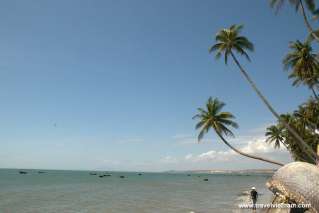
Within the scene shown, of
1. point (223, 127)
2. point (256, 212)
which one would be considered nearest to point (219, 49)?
point (223, 127)

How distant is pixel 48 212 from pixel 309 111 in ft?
120

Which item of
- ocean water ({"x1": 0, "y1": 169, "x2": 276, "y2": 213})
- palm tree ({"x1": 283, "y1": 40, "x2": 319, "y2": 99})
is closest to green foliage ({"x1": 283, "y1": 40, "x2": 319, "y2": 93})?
palm tree ({"x1": 283, "y1": 40, "x2": 319, "y2": 99})

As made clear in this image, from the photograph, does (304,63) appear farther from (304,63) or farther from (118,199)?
(118,199)

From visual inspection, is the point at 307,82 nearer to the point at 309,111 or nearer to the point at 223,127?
the point at 309,111

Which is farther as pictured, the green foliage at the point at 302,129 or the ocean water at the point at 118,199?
the green foliage at the point at 302,129

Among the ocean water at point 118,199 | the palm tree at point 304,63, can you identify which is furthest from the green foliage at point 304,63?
the ocean water at point 118,199

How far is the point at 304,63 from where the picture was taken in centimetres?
3800

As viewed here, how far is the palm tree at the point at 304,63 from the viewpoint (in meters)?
38.0

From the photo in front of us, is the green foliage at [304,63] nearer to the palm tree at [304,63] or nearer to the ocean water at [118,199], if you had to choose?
the palm tree at [304,63]

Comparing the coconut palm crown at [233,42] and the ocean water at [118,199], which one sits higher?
the coconut palm crown at [233,42]

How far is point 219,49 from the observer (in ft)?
121

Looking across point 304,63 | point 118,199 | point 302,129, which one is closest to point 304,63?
point 304,63

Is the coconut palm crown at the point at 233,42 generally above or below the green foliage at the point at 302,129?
above

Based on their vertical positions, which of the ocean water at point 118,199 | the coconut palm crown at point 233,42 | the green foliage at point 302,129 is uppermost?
the coconut palm crown at point 233,42
